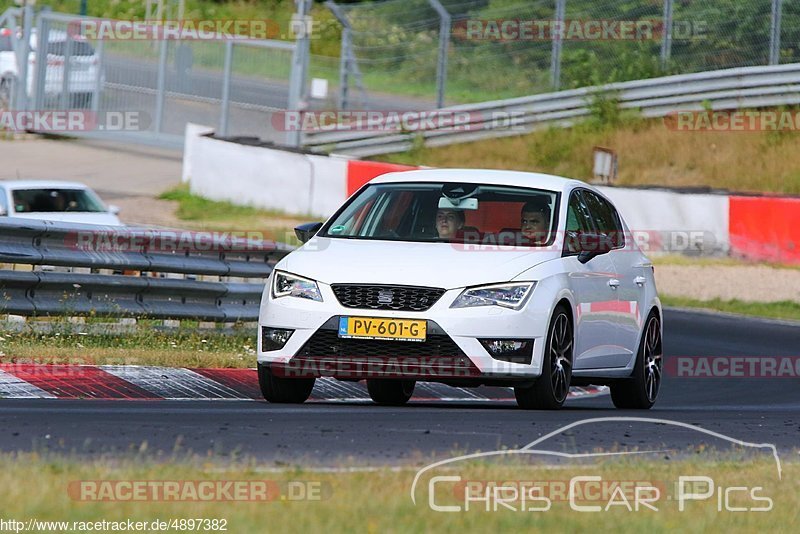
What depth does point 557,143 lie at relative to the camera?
2841 cm

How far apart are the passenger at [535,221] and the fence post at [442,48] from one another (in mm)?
18324

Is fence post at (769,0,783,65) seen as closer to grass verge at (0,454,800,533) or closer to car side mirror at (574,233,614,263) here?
car side mirror at (574,233,614,263)

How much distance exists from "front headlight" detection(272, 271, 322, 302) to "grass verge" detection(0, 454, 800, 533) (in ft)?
9.30

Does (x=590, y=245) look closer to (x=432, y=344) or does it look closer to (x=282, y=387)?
(x=432, y=344)

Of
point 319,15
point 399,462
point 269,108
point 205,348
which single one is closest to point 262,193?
point 269,108

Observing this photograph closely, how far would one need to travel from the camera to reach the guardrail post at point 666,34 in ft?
84.8

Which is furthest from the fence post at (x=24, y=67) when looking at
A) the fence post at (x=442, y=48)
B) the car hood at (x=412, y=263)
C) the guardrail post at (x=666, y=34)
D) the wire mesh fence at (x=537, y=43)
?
the car hood at (x=412, y=263)

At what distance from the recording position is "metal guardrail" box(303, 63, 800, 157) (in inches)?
1036

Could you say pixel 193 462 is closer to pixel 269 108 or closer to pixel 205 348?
pixel 205 348

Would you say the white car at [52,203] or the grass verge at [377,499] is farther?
the white car at [52,203]

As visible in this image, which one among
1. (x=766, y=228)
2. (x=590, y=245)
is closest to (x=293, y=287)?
(x=590, y=245)

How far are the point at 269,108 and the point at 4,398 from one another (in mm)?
21731

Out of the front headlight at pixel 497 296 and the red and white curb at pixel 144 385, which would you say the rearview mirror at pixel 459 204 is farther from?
the red and white curb at pixel 144 385

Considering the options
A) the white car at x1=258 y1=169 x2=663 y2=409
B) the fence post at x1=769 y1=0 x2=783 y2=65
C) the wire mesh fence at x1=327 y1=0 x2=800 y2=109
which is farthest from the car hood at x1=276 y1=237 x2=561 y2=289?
the wire mesh fence at x1=327 y1=0 x2=800 y2=109
